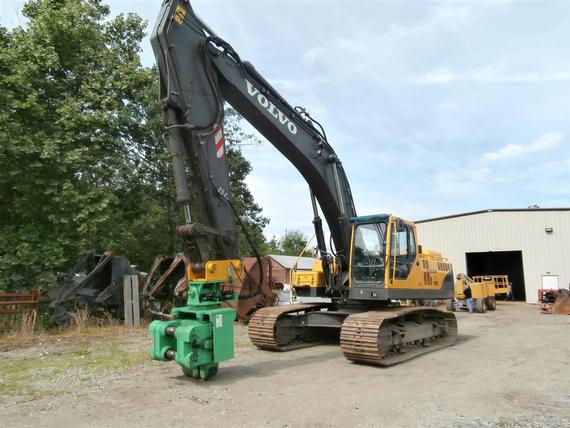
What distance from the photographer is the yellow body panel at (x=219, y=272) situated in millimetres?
6594

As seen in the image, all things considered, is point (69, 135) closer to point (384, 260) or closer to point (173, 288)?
point (173, 288)

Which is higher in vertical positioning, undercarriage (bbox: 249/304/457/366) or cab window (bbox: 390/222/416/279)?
cab window (bbox: 390/222/416/279)

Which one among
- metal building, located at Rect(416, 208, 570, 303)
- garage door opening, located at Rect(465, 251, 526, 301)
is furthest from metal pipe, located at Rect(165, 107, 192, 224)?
garage door opening, located at Rect(465, 251, 526, 301)

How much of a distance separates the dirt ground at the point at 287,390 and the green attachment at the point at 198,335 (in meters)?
0.31

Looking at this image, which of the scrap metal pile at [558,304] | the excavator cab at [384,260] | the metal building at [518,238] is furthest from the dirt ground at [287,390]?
the metal building at [518,238]

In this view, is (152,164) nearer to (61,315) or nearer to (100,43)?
(100,43)

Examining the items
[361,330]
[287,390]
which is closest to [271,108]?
[361,330]

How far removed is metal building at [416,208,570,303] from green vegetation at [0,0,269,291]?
17296 mm

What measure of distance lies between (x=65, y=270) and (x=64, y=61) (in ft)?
21.2

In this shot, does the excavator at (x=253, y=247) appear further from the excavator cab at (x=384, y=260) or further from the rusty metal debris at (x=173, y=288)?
the rusty metal debris at (x=173, y=288)

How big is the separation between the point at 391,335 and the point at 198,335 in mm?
3644

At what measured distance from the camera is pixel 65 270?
533 inches

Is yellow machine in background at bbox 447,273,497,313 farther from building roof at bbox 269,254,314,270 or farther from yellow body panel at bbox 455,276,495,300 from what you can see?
building roof at bbox 269,254,314,270

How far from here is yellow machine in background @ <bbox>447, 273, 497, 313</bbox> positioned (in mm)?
19516
